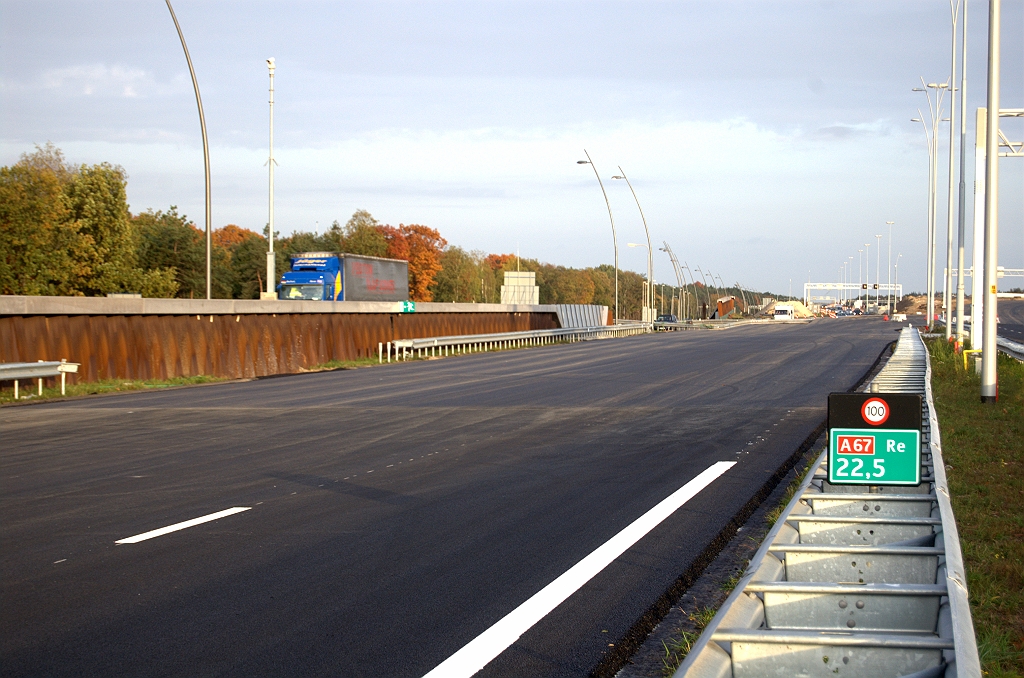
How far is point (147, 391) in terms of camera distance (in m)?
22.6

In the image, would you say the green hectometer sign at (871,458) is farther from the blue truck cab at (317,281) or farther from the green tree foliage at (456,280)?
the green tree foliage at (456,280)

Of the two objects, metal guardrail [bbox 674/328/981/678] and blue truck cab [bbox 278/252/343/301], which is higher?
blue truck cab [bbox 278/252/343/301]

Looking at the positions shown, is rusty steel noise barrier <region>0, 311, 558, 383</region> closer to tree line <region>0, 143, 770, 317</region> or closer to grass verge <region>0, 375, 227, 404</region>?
grass verge <region>0, 375, 227, 404</region>

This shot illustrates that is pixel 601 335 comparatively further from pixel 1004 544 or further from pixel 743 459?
pixel 1004 544

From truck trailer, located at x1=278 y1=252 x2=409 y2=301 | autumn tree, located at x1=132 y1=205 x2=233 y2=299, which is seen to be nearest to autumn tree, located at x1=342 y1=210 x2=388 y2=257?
autumn tree, located at x1=132 y1=205 x2=233 y2=299

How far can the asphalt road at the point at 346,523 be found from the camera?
5.22 metres

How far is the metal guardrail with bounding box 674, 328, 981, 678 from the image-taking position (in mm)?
3766

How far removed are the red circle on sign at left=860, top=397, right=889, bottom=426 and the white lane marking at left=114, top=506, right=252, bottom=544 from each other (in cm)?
527

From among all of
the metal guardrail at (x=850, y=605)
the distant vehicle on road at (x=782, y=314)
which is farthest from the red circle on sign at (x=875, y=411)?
the distant vehicle on road at (x=782, y=314)

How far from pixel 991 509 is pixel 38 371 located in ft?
61.2

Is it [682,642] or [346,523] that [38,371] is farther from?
[682,642]

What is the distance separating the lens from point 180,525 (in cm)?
802

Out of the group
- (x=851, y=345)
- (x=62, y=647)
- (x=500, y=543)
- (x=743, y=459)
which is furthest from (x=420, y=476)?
(x=851, y=345)

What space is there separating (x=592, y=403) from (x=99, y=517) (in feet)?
36.5
